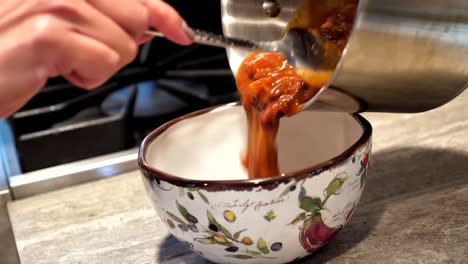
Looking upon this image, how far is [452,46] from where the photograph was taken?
0.48 metres

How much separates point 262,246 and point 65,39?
216 mm

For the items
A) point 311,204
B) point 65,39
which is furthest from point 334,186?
point 65,39

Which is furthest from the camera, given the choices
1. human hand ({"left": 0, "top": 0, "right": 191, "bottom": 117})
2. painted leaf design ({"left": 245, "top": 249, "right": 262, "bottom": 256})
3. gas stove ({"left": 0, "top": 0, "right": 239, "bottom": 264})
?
gas stove ({"left": 0, "top": 0, "right": 239, "bottom": 264})

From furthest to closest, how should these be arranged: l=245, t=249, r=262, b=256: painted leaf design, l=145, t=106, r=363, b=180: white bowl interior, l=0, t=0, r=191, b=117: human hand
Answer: l=145, t=106, r=363, b=180: white bowl interior → l=245, t=249, r=262, b=256: painted leaf design → l=0, t=0, r=191, b=117: human hand

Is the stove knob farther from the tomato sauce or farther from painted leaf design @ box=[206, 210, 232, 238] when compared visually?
painted leaf design @ box=[206, 210, 232, 238]

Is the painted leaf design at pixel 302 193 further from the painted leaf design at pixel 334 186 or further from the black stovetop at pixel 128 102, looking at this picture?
the black stovetop at pixel 128 102

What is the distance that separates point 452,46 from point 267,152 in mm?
190

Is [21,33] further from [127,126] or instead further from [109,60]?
[127,126]

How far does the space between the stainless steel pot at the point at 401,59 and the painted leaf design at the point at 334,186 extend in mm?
57

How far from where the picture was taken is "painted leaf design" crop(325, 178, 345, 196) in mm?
464

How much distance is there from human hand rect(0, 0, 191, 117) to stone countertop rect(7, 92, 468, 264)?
22cm

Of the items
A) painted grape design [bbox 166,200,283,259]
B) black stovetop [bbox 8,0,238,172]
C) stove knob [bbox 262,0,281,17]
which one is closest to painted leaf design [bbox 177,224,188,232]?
painted grape design [bbox 166,200,283,259]

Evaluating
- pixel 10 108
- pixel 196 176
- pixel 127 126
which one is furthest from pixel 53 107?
pixel 10 108

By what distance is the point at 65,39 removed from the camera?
1.24 ft
